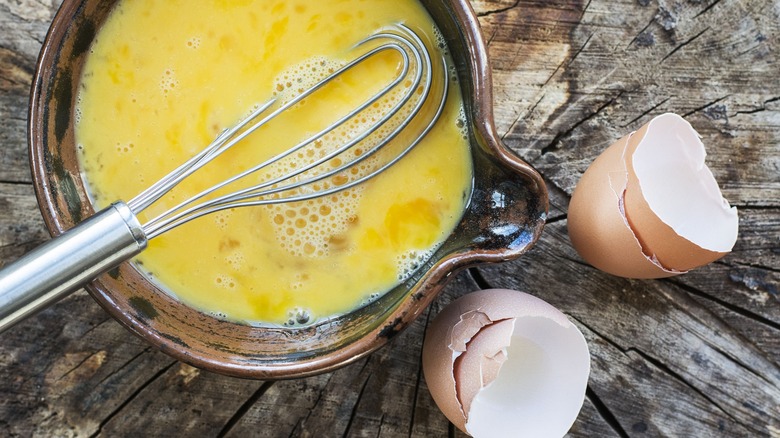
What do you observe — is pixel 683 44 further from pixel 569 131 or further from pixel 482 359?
pixel 482 359

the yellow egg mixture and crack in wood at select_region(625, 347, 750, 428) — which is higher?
the yellow egg mixture

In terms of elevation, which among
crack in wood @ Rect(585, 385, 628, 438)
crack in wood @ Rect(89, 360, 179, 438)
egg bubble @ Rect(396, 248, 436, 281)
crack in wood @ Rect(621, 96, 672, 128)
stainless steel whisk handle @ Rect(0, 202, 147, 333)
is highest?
stainless steel whisk handle @ Rect(0, 202, 147, 333)

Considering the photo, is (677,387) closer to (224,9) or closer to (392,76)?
(392,76)

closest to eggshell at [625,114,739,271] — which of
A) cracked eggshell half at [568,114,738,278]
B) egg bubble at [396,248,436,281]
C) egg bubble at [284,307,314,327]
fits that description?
cracked eggshell half at [568,114,738,278]

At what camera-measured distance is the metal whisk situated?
0.61 metres

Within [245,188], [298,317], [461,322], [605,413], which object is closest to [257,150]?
[245,188]

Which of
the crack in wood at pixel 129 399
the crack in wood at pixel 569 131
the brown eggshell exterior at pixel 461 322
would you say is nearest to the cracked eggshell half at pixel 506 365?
the brown eggshell exterior at pixel 461 322

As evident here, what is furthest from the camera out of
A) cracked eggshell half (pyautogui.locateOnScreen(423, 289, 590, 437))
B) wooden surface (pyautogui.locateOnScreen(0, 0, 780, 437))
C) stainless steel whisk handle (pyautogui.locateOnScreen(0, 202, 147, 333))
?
wooden surface (pyautogui.locateOnScreen(0, 0, 780, 437))

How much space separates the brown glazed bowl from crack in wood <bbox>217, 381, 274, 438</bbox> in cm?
13

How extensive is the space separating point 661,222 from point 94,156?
0.62m

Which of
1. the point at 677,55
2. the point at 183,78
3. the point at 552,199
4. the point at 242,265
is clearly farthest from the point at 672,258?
the point at 183,78

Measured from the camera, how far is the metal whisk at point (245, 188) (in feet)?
1.99

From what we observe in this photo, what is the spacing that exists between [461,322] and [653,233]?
0.22 m

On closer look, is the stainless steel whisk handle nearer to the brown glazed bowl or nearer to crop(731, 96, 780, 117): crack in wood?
the brown glazed bowl
